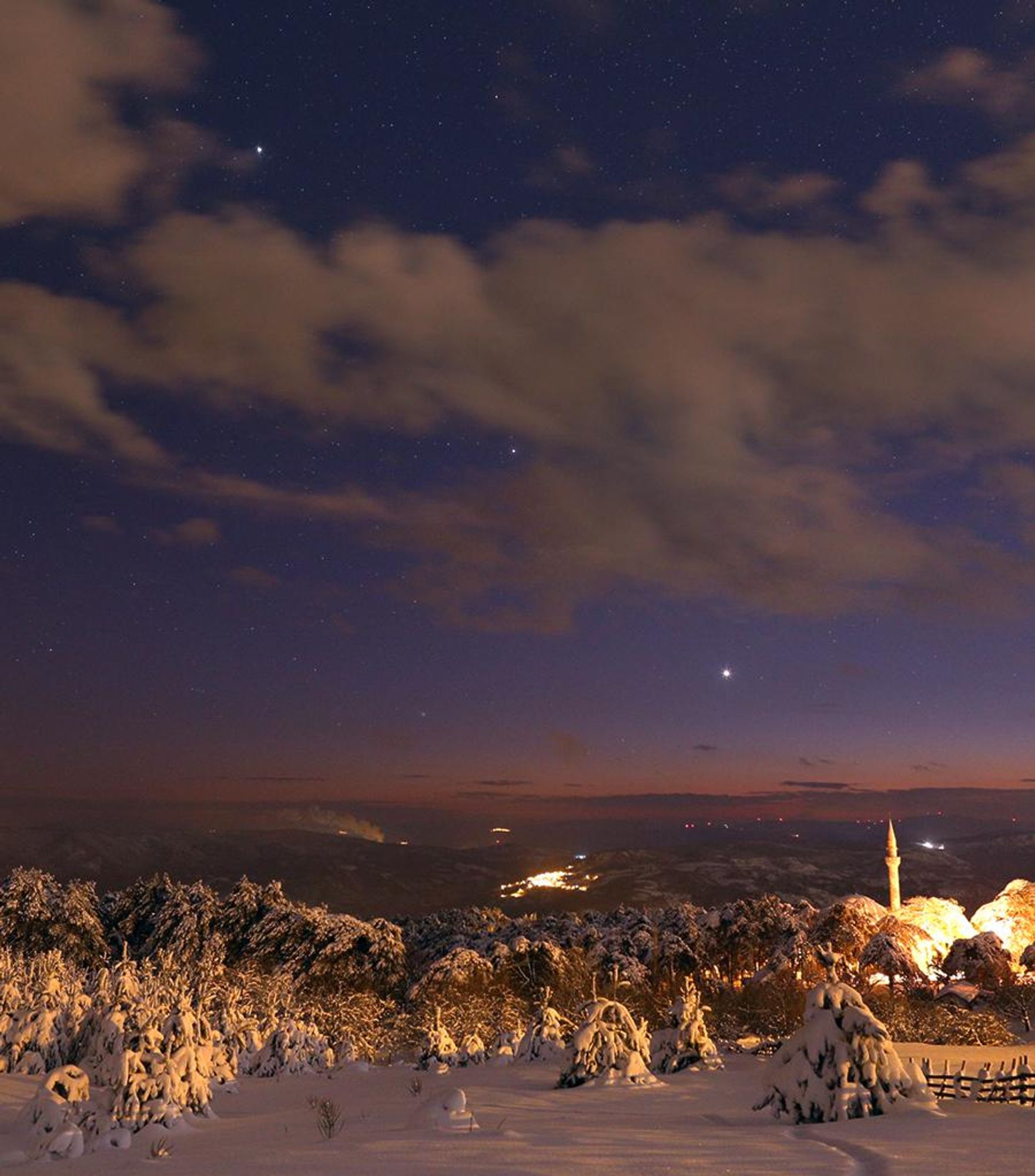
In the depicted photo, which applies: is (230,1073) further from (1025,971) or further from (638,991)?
(1025,971)

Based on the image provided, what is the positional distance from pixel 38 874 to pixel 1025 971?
144 feet

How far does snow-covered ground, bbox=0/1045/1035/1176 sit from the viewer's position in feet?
34.9

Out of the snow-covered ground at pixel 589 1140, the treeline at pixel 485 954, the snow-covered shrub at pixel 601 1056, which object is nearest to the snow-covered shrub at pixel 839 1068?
the snow-covered ground at pixel 589 1140

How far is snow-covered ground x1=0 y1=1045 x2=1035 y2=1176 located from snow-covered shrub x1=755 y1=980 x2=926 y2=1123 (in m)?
0.38

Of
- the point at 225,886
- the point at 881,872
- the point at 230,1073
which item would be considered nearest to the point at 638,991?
the point at 230,1073

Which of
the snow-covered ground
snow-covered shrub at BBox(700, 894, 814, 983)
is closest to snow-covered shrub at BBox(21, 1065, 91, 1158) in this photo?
the snow-covered ground

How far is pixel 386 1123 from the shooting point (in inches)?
588

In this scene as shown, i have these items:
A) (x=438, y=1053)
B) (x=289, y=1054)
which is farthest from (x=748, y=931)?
(x=289, y=1054)

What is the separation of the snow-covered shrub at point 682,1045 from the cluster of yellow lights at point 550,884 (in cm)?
12384

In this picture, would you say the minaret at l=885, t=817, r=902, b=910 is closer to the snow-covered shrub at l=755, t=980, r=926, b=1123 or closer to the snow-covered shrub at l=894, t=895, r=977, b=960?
the snow-covered shrub at l=894, t=895, r=977, b=960

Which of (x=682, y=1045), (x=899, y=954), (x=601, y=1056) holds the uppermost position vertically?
(x=601, y=1056)

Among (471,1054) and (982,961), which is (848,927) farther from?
(471,1054)

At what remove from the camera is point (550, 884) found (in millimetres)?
161125

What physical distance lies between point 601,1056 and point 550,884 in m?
147
